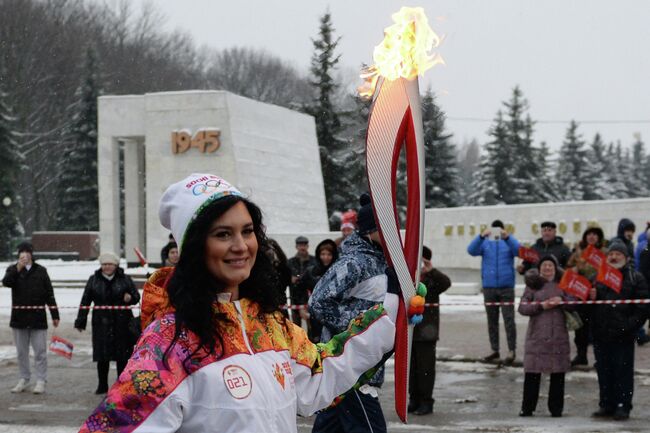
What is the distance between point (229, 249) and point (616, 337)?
20.8ft

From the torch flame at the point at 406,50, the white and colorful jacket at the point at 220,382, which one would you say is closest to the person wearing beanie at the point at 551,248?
the torch flame at the point at 406,50

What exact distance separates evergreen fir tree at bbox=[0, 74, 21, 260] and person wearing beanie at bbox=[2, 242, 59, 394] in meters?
35.4

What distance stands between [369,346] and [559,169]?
191 ft

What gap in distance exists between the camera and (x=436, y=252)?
83.5ft

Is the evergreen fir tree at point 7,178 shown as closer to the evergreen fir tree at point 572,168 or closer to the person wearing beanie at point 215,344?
the evergreen fir tree at point 572,168

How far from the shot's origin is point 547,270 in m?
8.99

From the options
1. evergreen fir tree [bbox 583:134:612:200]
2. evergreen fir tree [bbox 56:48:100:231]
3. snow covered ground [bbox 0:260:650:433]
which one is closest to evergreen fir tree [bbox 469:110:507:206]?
evergreen fir tree [bbox 583:134:612:200]

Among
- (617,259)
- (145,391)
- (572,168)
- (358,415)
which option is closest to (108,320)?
(617,259)

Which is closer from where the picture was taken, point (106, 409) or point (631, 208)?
point (106, 409)

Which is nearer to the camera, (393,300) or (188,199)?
(188,199)

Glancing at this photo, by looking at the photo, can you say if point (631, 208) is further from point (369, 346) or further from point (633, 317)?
point (369, 346)

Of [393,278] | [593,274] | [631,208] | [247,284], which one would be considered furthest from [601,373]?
[631,208]

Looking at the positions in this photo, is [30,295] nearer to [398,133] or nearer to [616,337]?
[616,337]

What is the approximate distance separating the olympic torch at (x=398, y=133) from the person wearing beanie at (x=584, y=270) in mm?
7741
